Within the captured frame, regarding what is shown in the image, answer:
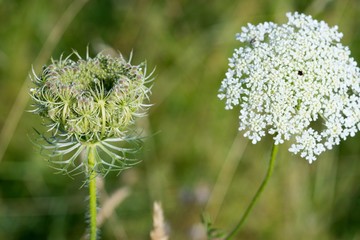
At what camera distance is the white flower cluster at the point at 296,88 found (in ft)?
11.4

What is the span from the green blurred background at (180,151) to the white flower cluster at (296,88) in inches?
89.9

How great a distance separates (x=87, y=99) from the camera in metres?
3.19

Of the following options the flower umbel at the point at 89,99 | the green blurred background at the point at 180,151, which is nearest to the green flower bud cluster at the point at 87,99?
the flower umbel at the point at 89,99

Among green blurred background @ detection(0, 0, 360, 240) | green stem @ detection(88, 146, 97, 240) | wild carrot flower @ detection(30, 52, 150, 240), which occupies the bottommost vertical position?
green stem @ detection(88, 146, 97, 240)

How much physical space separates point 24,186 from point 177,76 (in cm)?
201

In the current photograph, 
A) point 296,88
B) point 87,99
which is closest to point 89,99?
point 87,99

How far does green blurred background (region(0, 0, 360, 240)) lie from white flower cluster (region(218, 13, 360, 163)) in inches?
89.9

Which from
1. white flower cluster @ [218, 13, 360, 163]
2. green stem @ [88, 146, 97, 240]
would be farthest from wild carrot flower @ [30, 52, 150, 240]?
white flower cluster @ [218, 13, 360, 163]

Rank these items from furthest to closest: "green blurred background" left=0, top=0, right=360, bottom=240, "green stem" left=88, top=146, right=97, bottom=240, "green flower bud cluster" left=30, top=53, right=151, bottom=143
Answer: "green blurred background" left=0, top=0, right=360, bottom=240, "green stem" left=88, top=146, right=97, bottom=240, "green flower bud cluster" left=30, top=53, right=151, bottom=143

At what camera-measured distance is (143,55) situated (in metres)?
6.98

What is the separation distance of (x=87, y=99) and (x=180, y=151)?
3613mm

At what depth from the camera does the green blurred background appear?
6.16 metres

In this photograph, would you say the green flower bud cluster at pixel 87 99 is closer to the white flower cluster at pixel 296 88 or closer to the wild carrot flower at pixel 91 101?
the wild carrot flower at pixel 91 101

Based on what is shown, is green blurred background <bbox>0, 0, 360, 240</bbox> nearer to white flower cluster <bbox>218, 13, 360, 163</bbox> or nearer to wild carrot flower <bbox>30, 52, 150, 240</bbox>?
white flower cluster <bbox>218, 13, 360, 163</bbox>
